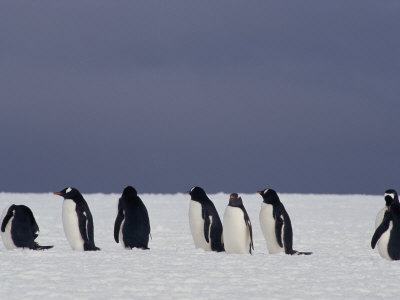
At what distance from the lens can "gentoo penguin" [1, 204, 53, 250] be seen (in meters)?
7.41

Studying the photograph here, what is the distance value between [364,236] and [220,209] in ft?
21.6

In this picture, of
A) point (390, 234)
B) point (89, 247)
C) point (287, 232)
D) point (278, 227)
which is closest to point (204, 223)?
point (278, 227)

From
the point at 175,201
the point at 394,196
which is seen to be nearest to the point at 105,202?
the point at 175,201

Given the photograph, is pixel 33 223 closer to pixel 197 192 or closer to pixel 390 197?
pixel 197 192

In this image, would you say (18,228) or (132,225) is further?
(132,225)

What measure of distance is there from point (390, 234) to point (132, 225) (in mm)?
2934

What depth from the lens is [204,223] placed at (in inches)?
307

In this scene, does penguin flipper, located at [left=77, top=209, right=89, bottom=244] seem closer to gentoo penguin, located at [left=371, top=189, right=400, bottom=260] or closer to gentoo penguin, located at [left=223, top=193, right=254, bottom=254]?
gentoo penguin, located at [left=223, top=193, right=254, bottom=254]

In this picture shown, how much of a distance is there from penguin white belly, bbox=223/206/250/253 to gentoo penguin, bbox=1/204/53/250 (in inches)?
81.7

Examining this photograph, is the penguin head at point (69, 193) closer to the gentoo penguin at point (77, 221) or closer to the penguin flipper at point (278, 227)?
the gentoo penguin at point (77, 221)

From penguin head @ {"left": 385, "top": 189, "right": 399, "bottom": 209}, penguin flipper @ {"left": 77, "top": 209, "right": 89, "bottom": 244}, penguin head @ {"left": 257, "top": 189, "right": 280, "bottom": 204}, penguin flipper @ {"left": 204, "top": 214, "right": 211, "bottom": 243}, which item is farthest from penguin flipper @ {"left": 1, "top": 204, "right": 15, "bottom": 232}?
penguin head @ {"left": 385, "top": 189, "right": 399, "bottom": 209}

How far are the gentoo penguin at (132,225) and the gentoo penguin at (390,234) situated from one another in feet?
8.59

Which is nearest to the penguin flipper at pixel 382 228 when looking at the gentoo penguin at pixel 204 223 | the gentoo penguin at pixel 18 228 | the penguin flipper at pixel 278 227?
the penguin flipper at pixel 278 227

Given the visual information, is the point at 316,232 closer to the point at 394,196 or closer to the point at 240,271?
the point at 394,196
